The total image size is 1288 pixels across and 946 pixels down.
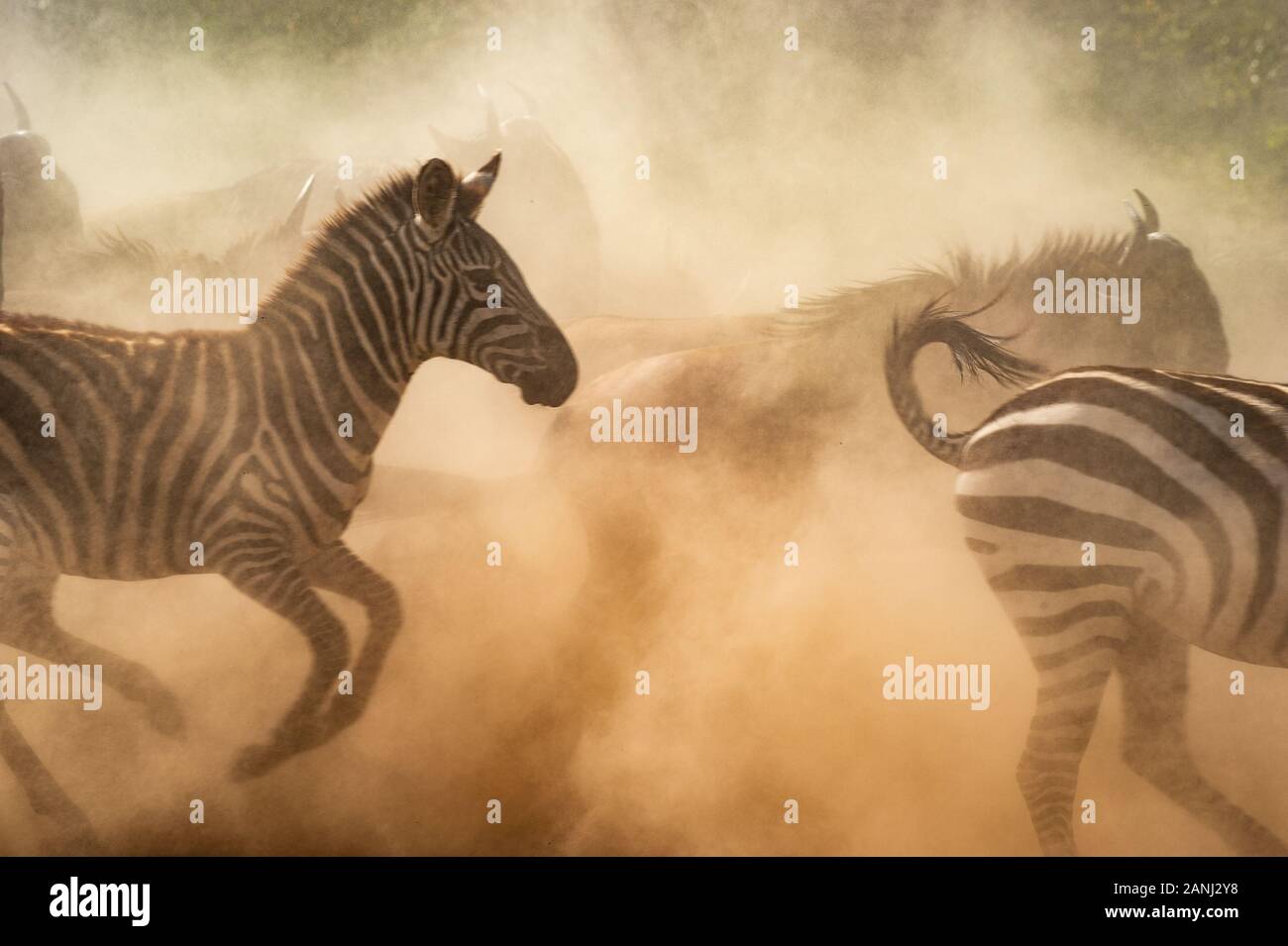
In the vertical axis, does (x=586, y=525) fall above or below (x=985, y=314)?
below

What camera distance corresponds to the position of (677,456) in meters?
4.23

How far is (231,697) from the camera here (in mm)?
4188

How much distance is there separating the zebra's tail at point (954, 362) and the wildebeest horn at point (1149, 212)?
2.05ft

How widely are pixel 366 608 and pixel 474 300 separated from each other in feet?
3.65

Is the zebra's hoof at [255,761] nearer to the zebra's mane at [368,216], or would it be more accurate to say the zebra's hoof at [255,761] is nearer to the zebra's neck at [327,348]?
the zebra's neck at [327,348]

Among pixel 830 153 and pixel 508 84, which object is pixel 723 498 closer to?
pixel 830 153

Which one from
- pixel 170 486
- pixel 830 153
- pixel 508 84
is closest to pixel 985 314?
pixel 830 153

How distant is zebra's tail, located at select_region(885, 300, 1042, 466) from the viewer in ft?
13.4

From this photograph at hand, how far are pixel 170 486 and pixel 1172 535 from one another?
3237 mm

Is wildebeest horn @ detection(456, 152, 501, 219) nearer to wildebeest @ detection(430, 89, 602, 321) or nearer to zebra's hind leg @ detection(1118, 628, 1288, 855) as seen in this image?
wildebeest @ detection(430, 89, 602, 321)

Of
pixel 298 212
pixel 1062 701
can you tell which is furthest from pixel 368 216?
pixel 1062 701

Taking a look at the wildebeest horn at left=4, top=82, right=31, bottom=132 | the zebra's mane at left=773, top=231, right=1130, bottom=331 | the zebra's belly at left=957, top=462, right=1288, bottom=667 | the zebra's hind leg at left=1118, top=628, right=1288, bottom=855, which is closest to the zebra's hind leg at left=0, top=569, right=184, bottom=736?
the wildebeest horn at left=4, top=82, right=31, bottom=132

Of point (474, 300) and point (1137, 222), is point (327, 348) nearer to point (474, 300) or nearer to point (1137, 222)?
point (474, 300)

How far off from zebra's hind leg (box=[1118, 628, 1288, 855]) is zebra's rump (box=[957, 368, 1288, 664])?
177mm
